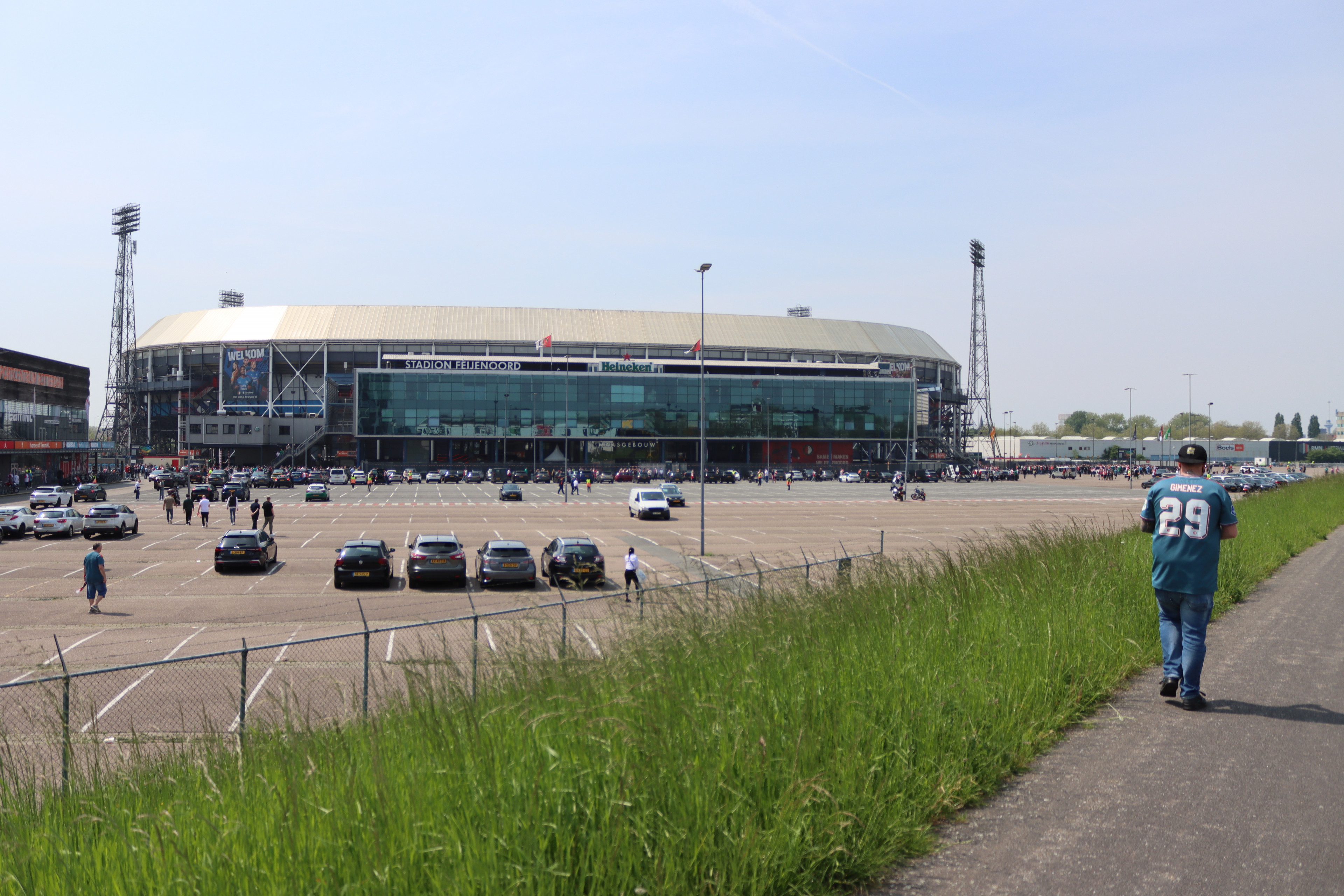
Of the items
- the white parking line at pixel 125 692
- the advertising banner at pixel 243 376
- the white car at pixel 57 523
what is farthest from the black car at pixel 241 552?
the advertising banner at pixel 243 376

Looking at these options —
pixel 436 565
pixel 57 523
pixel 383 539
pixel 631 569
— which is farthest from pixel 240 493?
pixel 631 569

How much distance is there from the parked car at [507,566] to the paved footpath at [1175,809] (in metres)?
18.5

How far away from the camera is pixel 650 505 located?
162ft

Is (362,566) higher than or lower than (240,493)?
lower

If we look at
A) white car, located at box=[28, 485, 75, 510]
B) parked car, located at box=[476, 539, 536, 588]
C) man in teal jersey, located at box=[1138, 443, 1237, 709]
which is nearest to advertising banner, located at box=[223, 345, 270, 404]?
white car, located at box=[28, 485, 75, 510]

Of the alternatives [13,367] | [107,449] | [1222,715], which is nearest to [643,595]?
[1222,715]

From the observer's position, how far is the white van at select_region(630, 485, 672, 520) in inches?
1935

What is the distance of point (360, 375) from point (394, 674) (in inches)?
4651

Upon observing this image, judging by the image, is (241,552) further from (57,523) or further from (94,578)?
(57,523)

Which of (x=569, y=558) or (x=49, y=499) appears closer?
(x=569, y=558)

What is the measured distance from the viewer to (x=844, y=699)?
5.28 m

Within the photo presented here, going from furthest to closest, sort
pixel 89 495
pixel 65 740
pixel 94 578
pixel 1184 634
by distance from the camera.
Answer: pixel 89 495, pixel 94 578, pixel 1184 634, pixel 65 740

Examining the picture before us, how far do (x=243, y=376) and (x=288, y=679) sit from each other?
428 feet

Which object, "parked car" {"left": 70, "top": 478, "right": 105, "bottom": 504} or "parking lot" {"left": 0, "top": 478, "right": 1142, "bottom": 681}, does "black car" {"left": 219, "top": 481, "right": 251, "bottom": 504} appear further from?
"parked car" {"left": 70, "top": 478, "right": 105, "bottom": 504}
